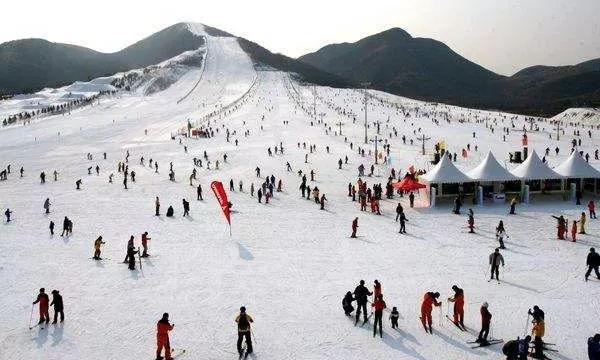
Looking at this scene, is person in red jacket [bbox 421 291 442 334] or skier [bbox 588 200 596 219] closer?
person in red jacket [bbox 421 291 442 334]

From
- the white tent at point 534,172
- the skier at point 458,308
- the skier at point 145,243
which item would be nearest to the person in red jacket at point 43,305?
the skier at point 145,243

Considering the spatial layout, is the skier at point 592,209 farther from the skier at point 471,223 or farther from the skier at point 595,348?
the skier at point 595,348

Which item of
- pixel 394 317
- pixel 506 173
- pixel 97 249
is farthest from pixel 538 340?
pixel 506 173

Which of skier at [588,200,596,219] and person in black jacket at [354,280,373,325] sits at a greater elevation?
skier at [588,200,596,219]

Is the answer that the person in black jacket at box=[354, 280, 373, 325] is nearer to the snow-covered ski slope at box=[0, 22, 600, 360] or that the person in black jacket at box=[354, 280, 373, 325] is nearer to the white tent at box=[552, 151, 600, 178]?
the snow-covered ski slope at box=[0, 22, 600, 360]

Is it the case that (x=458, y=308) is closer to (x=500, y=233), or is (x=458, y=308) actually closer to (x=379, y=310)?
(x=379, y=310)

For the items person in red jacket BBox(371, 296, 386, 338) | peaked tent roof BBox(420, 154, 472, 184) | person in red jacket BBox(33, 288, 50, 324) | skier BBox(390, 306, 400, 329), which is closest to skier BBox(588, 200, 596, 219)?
peaked tent roof BBox(420, 154, 472, 184)

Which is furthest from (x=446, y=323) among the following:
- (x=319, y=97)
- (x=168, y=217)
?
(x=319, y=97)
